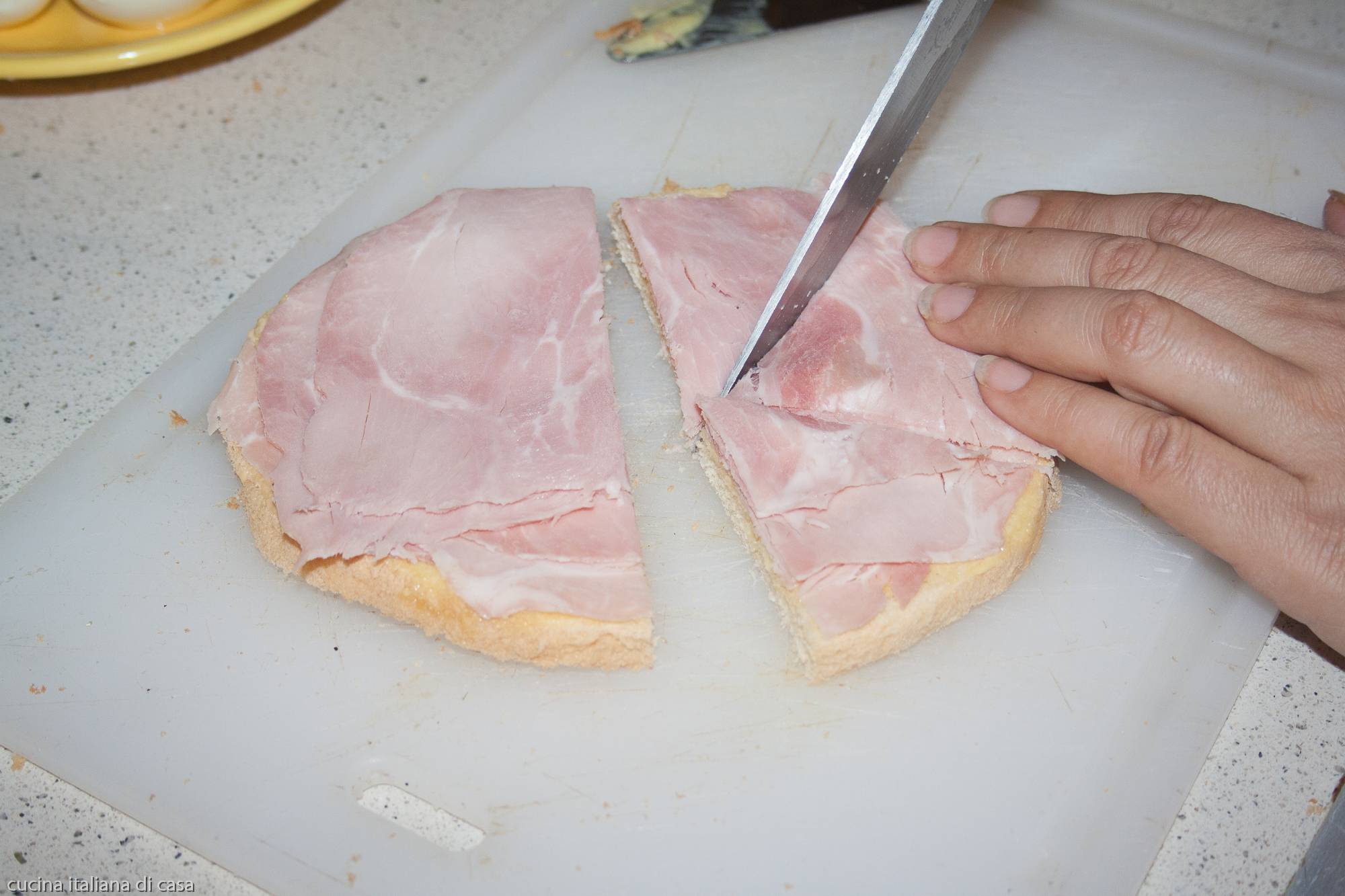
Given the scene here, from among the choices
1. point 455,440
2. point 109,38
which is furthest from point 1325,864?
point 109,38

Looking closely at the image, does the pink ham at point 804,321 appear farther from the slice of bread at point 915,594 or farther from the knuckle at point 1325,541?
the knuckle at point 1325,541

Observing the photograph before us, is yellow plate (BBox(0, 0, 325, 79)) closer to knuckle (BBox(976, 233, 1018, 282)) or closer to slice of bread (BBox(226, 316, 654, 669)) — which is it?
slice of bread (BBox(226, 316, 654, 669))

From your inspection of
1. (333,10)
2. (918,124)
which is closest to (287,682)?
(918,124)

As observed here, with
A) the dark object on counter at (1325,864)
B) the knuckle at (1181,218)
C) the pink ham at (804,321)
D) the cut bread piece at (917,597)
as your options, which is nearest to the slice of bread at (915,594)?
the cut bread piece at (917,597)

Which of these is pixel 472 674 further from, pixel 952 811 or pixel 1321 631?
pixel 1321 631

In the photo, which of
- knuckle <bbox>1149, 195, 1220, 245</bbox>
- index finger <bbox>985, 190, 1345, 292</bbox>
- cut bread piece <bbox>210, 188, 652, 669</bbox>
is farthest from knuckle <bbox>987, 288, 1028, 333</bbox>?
cut bread piece <bbox>210, 188, 652, 669</bbox>

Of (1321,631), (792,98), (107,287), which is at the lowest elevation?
(107,287)

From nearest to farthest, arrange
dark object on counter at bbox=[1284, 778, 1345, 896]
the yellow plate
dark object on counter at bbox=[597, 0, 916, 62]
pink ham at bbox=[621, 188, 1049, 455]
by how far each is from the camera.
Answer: dark object on counter at bbox=[1284, 778, 1345, 896], pink ham at bbox=[621, 188, 1049, 455], the yellow plate, dark object on counter at bbox=[597, 0, 916, 62]
